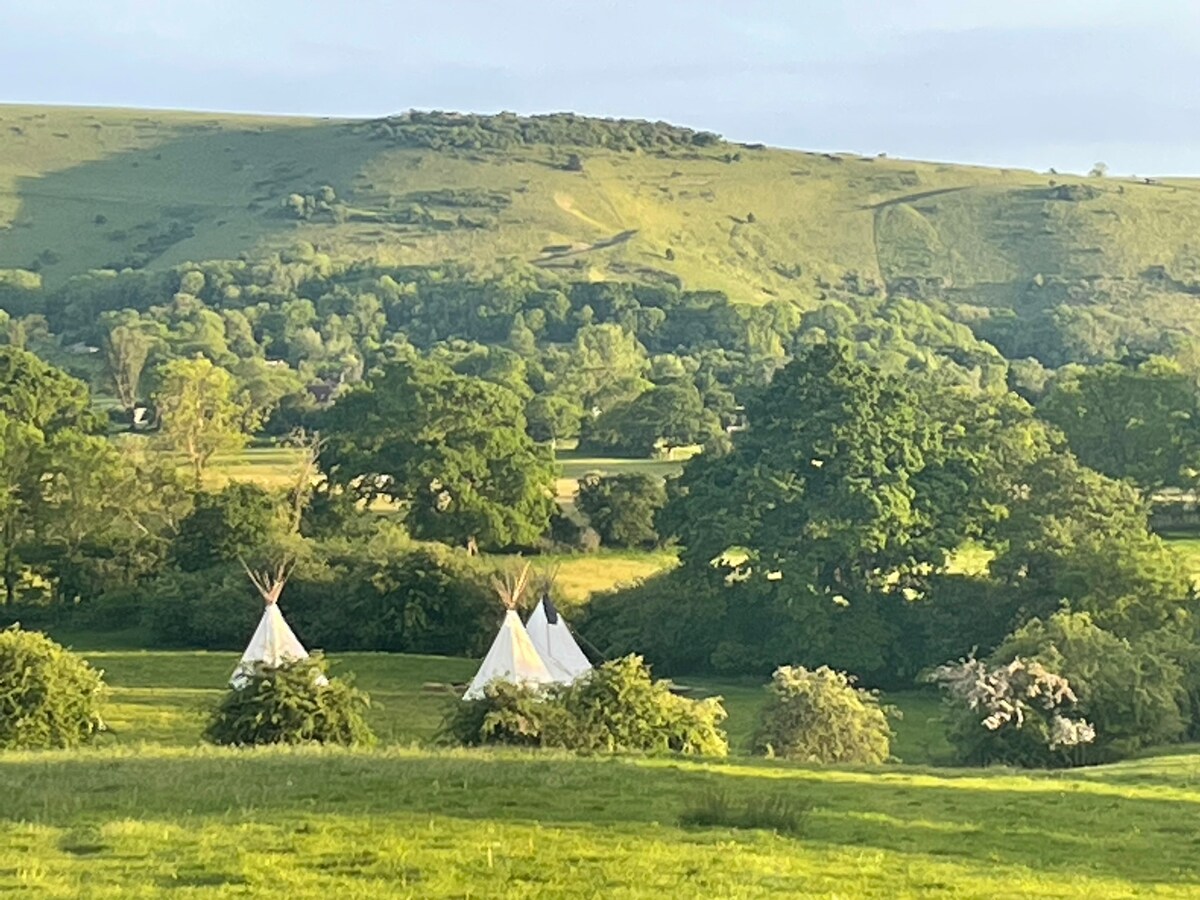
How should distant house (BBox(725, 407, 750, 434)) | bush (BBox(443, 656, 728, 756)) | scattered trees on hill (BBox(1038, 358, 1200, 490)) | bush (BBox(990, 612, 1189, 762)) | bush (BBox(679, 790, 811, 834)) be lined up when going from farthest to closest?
distant house (BBox(725, 407, 750, 434)), scattered trees on hill (BBox(1038, 358, 1200, 490)), bush (BBox(990, 612, 1189, 762)), bush (BBox(443, 656, 728, 756)), bush (BBox(679, 790, 811, 834))

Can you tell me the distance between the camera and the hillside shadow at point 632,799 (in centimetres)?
1331

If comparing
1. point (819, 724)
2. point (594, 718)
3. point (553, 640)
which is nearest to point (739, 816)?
point (594, 718)

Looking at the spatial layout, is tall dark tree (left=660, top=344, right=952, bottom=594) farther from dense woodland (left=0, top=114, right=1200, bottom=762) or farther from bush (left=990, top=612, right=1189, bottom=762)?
bush (left=990, top=612, right=1189, bottom=762)

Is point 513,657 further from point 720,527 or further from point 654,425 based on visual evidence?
point 654,425

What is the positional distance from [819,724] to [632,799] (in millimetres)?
11849

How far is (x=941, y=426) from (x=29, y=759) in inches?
1347

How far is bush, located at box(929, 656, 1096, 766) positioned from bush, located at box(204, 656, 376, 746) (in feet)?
37.9

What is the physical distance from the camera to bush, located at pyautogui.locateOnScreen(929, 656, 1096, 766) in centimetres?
2778

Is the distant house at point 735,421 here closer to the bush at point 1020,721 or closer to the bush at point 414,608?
the bush at point 414,608

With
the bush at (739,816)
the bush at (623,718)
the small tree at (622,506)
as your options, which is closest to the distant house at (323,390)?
the small tree at (622,506)

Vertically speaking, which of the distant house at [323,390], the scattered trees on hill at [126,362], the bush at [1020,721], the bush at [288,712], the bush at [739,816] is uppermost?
the bush at [739,816]

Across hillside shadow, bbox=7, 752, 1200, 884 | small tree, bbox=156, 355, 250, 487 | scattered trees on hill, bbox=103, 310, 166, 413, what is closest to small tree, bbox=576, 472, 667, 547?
small tree, bbox=156, 355, 250, 487

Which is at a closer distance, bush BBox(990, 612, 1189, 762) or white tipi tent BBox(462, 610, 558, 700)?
bush BBox(990, 612, 1189, 762)

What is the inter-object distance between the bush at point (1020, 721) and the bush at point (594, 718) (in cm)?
682
